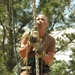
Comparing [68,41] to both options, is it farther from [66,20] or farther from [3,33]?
[3,33]

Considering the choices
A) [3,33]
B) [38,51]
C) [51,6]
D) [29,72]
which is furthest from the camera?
[3,33]

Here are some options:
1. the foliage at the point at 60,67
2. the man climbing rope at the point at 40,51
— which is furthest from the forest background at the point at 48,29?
the man climbing rope at the point at 40,51

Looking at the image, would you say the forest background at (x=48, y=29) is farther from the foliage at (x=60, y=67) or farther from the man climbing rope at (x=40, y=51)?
the man climbing rope at (x=40, y=51)

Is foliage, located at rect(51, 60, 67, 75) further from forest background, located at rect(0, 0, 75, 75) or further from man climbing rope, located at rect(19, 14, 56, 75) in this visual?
man climbing rope, located at rect(19, 14, 56, 75)

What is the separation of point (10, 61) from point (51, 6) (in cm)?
209

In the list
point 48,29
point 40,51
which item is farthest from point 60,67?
point 40,51

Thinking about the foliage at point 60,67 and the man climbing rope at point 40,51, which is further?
the foliage at point 60,67

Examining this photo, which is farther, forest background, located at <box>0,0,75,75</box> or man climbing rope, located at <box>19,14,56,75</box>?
forest background, located at <box>0,0,75,75</box>

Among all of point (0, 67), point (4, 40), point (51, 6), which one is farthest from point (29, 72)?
point (4, 40)

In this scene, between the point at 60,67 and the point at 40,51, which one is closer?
the point at 40,51

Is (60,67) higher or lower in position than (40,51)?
higher

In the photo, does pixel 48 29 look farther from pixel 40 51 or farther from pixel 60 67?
pixel 40 51

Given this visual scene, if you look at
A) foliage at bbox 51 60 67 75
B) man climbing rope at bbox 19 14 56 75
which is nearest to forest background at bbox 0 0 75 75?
foliage at bbox 51 60 67 75

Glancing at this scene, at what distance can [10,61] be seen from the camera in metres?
10.1
